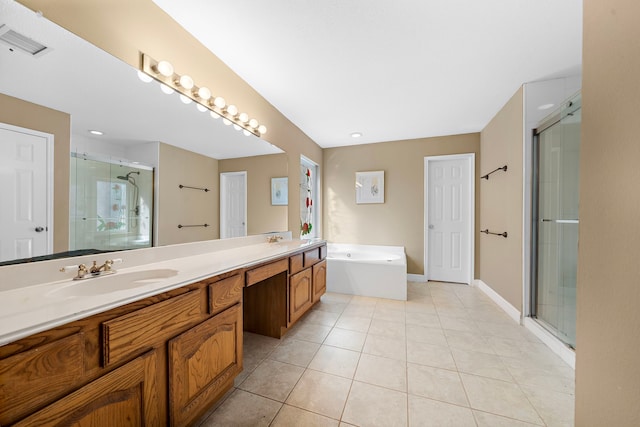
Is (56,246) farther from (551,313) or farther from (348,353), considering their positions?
(551,313)

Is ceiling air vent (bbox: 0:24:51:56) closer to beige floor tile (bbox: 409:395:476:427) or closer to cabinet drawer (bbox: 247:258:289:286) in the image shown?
cabinet drawer (bbox: 247:258:289:286)

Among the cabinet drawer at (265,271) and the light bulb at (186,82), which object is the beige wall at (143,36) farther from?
the cabinet drawer at (265,271)

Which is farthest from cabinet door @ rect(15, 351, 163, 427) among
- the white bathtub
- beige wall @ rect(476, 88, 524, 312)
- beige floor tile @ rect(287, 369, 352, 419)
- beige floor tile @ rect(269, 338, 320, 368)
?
beige wall @ rect(476, 88, 524, 312)

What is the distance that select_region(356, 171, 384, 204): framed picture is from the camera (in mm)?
3834

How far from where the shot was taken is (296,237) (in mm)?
3041

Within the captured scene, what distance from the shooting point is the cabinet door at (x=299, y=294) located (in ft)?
6.45

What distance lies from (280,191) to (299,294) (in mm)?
1123

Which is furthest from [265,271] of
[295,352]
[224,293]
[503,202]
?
[503,202]

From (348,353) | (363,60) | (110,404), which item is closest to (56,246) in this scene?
(110,404)

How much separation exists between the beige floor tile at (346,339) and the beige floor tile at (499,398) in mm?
735

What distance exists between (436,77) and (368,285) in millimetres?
2394

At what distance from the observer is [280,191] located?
2.56m

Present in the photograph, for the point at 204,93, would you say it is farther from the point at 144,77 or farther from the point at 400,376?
the point at 400,376

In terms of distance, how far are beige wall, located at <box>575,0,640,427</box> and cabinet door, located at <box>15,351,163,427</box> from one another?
1.56m
